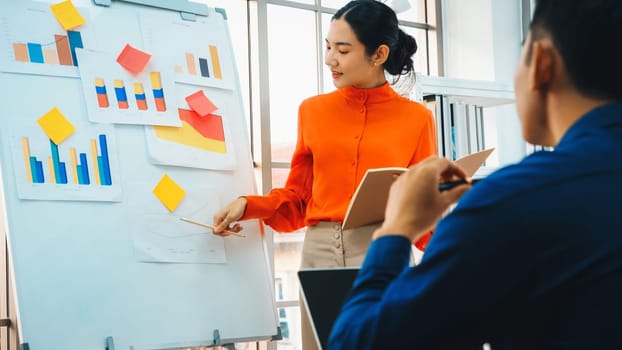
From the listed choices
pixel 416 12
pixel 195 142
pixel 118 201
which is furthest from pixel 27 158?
pixel 416 12

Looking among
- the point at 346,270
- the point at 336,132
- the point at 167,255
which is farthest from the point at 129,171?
the point at 346,270

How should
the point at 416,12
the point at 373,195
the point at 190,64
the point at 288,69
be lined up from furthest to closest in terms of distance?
the point at 416,12, the point at 288,69, the point at 190,64, the point at 373,195

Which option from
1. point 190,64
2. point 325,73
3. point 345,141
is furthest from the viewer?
point 325,73

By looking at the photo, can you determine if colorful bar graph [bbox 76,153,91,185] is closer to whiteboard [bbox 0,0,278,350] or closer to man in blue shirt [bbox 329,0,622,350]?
whiteboard [bbox 0,0,278,350]

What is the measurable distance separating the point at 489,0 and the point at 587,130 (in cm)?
330

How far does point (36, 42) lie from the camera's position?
2.16m

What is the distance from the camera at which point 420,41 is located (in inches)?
159

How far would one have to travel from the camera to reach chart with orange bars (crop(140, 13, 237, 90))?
7.87 ft

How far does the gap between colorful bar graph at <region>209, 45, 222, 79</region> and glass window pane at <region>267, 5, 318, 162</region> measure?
85 centimetres

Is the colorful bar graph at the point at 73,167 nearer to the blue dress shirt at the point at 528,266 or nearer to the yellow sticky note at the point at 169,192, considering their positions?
the yellow sticky note at the point at 169,192

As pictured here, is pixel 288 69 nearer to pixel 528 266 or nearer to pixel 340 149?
pixel 340 149

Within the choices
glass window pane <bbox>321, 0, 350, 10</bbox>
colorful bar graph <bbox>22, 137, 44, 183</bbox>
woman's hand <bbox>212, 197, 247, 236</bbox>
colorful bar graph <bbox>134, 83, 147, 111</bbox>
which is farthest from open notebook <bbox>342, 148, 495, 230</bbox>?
glass window pane <bbox>321, 0, 350, 10</bbox>

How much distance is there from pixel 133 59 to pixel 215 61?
306mm

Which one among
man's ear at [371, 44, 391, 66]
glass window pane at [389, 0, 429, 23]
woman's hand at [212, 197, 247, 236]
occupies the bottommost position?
woman's hand at [212, 197, 247, 236]
